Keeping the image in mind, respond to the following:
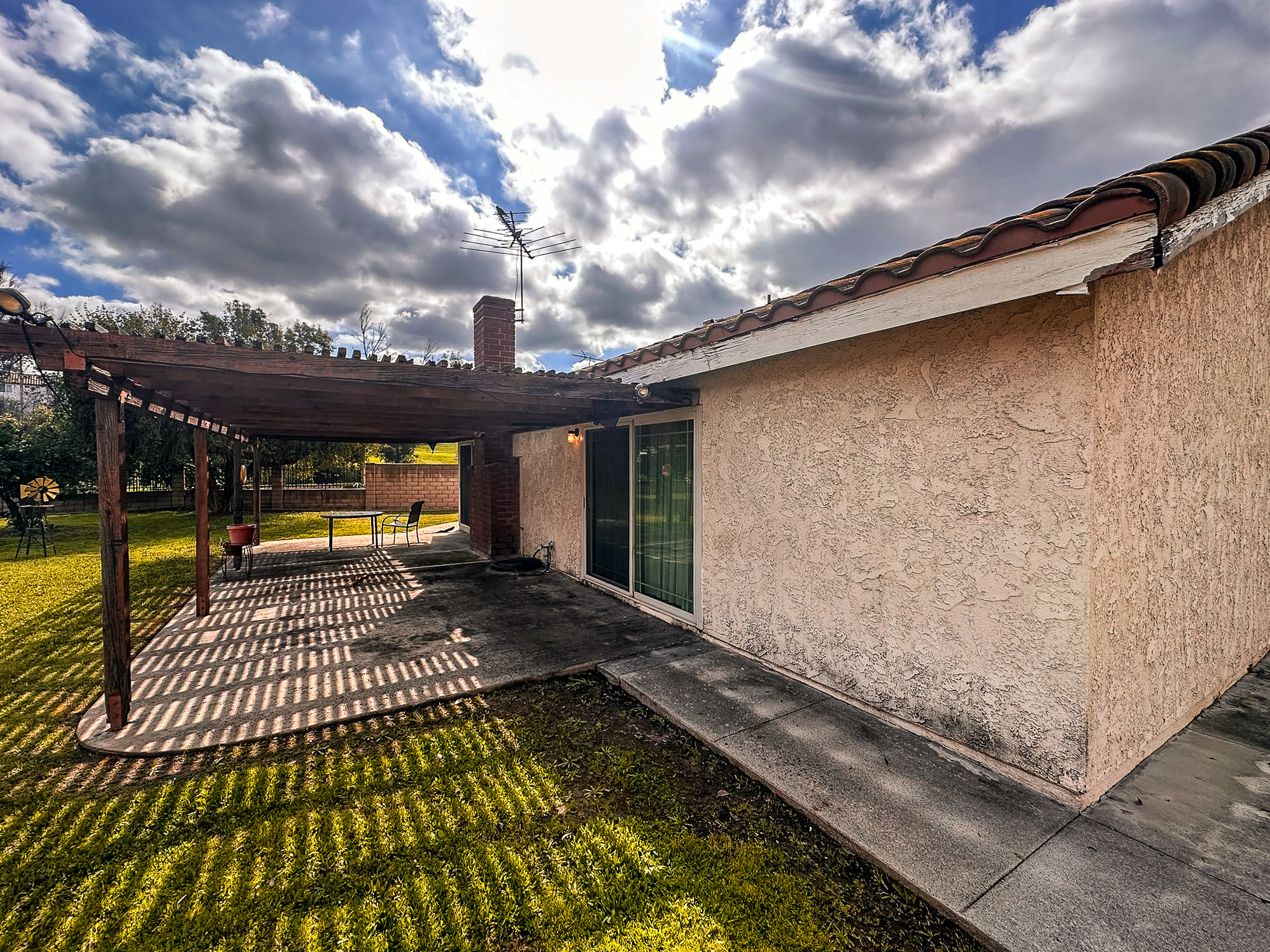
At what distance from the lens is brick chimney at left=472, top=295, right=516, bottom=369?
11.0 metres

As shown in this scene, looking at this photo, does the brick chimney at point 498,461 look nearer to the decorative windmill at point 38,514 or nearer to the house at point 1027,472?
the house at point 1027,472

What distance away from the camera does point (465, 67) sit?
30.4ft

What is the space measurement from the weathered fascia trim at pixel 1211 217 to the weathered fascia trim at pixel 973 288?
12cm

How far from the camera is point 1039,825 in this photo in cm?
278

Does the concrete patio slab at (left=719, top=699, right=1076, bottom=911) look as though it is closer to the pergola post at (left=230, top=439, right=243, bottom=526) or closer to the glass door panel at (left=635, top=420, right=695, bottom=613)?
the glass door panel at (left=635, top=420, right=695, bottom=613)

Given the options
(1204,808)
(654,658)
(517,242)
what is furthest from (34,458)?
(1204,808)

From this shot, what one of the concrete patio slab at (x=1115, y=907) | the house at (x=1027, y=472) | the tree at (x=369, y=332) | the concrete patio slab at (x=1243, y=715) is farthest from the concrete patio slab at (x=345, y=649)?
the tree at (x=369, y=332)

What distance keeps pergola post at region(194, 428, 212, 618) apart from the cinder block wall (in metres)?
14.6

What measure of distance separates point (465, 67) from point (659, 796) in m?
12.1

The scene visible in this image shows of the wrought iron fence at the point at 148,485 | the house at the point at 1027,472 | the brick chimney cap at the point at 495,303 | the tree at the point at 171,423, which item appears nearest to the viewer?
the house at the point at 1027,472

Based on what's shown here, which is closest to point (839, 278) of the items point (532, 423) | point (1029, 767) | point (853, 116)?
point (1029, 767)

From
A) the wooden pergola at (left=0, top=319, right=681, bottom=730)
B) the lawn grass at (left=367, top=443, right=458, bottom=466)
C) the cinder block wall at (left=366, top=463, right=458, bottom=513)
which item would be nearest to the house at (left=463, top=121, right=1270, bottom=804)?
the wooden pergola at (left=0, top=319, right=681, bottom=730)

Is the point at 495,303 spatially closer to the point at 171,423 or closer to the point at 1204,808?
the point at 1204,808

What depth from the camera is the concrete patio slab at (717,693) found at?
4.00 metres
